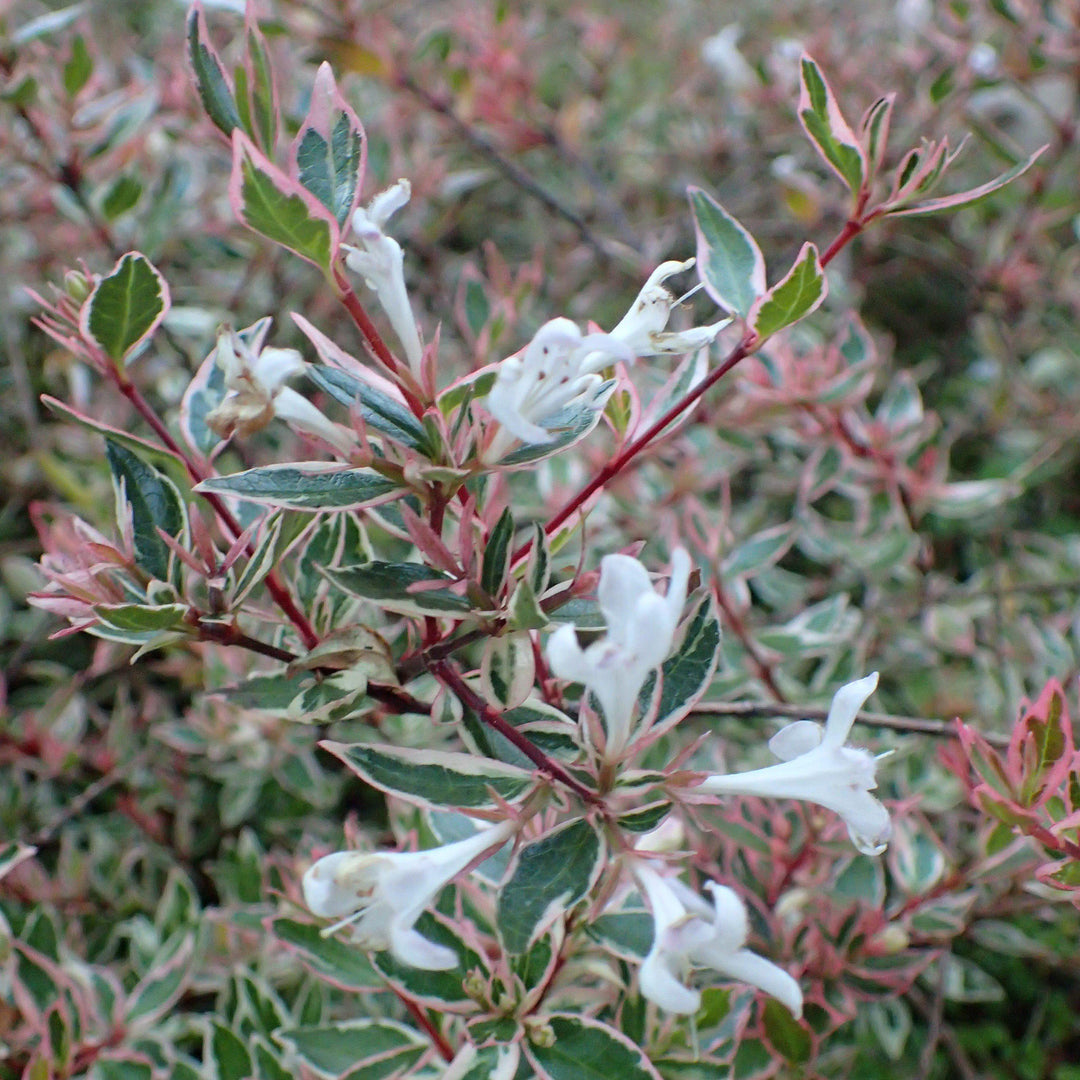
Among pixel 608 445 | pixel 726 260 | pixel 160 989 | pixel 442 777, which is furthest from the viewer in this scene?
pixel 608 445

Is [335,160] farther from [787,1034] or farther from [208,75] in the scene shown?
[787,1034]

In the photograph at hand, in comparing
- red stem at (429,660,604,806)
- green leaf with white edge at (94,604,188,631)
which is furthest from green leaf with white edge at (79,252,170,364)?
red stem at (429,660,604,806)

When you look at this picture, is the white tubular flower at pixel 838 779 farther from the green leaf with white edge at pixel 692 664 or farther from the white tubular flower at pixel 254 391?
the white tubular flower at pixel 254 391

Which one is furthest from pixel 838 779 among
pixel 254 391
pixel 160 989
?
pixel 160 989

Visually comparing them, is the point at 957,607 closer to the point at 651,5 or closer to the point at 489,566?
the point at 489,566

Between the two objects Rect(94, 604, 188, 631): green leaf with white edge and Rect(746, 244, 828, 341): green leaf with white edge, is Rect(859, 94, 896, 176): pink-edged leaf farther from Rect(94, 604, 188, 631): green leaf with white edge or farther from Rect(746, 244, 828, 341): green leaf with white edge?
Rect(94, 604, 188, 631): green leaf with white edge

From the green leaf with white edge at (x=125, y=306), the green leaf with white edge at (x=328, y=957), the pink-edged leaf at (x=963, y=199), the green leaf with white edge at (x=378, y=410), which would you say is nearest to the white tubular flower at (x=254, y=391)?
the green leaf with white edge at (x=378, y=410)

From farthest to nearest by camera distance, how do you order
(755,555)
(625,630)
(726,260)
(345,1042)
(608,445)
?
(608,445)
(755,555)
(345,1042)
(726,260)
(625,630)
